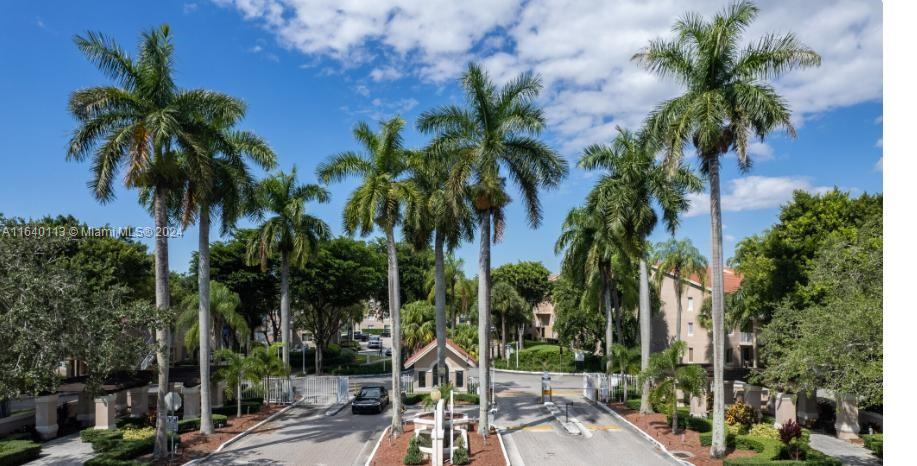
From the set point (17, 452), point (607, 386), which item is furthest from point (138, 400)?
point (607, 386)

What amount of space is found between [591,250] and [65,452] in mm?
24578

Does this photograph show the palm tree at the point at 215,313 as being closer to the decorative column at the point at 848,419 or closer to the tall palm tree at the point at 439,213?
the tall palm tree at the point at 439,213

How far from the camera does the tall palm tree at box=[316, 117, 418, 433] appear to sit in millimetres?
23188

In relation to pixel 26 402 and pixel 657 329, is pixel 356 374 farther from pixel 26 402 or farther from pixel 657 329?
pixel 657 329

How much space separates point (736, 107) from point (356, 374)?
3659 centimetres

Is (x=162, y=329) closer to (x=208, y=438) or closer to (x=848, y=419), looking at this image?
(x=208, y=438)

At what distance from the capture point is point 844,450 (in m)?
21.3

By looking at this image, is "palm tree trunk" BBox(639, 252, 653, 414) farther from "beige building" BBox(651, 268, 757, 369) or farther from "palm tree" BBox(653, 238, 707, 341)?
"beige building" BBox(651, 268, 757, 369)

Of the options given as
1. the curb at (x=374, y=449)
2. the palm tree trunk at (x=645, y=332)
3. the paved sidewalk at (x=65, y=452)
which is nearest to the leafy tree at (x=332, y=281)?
the paved sidewalk at (x=65, y=452)

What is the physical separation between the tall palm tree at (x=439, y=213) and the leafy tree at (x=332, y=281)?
1948cm

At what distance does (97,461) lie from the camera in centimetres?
1744

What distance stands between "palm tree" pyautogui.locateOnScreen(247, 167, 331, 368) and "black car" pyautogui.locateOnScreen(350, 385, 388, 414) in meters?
5.57

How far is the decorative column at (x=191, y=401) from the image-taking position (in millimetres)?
27203

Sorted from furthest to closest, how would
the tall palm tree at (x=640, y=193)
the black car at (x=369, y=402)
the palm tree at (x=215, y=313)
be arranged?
the palm tree at (x=215, y=313) < the black car at (x=369, y=402) < the tall palm tree at (x=640, y=193)
